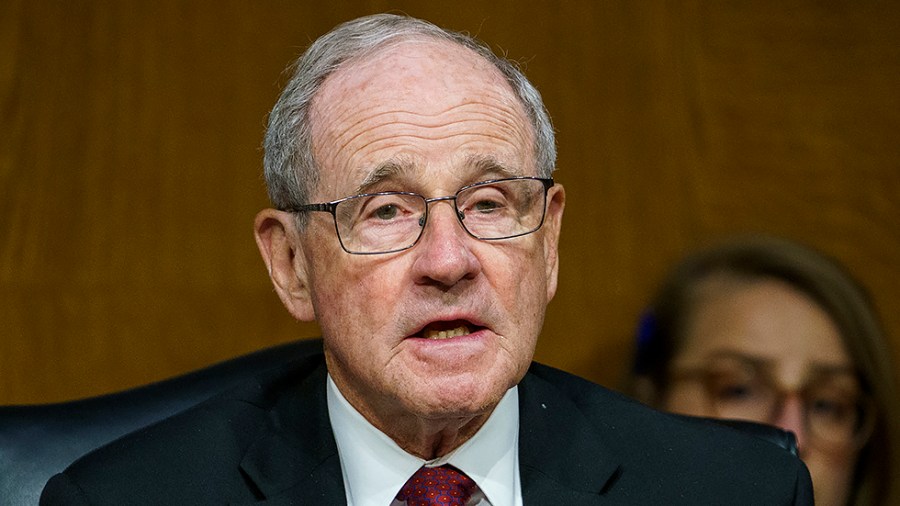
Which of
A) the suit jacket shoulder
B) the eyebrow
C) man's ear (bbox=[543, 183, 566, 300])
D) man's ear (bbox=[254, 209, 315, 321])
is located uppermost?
the eyebrow

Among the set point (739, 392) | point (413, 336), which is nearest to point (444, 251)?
point (413, 336)

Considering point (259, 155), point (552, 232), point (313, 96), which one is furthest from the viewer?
point (259, 155)

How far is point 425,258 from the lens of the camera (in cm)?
177

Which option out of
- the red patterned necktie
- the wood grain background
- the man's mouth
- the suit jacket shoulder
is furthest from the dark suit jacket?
the wood grain background

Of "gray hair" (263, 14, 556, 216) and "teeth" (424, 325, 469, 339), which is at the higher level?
"gray hair" (263, 14, 556, 216)

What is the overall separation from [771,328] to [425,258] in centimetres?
138

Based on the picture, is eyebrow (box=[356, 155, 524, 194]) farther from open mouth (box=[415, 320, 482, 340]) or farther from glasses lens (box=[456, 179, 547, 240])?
open mouth (box=[415, 320, 482, 340])

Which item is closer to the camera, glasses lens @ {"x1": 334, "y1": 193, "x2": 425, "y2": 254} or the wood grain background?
glasses lens @ {"x1": 334, "y1": 193, "x2": 425, "y2": 254}

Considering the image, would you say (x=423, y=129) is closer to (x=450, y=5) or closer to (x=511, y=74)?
(x=511, y=74)

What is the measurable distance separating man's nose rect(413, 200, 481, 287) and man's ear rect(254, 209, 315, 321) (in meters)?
0.28

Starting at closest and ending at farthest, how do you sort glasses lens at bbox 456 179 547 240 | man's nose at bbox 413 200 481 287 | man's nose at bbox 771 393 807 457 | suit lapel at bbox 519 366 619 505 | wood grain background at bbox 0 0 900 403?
man's nose at bbox 413 200 481 287 < glasses lens at bbox 456 179 547 240 < suit lapel at bbox 519 366 619 505 < man's nose at bbox 771 393 807 457 < wood grain background at bbox 0 0 900 403

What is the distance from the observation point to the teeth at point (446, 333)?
179 centimetres

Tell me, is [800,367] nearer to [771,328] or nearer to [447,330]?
[771,328]

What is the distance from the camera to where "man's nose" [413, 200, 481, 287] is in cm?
174
